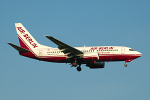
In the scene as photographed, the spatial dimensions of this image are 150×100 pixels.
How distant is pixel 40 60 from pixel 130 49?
1817 centimetres

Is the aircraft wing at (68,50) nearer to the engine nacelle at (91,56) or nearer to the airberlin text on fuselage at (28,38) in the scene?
the engine nacelle at (91,56)

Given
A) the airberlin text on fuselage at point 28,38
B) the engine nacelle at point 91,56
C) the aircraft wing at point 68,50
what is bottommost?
the engine nacelle at point 91,56

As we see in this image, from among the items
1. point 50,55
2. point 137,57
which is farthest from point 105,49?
point 50,55

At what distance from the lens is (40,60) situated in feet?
218

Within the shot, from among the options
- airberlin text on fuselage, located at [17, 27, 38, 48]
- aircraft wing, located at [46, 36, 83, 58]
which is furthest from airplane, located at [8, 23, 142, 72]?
airberlin text on fuselage, located at [17, 27, 38, 48]

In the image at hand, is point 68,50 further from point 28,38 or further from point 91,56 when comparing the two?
point 28,38

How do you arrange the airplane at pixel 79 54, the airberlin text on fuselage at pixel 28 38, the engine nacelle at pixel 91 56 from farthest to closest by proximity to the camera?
the airberlin text on fuselage at pixel 28 38 → the airplane at pixel 79 54 → the engine nacelle at pixel 91 56

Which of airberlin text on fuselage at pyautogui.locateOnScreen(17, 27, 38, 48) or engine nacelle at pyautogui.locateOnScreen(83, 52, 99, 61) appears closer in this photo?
engine nacelle at pyautogui.locateOnScreen(83, 52, 99, 61)

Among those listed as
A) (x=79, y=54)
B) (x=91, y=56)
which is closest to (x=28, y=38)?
(x=79, y=54)

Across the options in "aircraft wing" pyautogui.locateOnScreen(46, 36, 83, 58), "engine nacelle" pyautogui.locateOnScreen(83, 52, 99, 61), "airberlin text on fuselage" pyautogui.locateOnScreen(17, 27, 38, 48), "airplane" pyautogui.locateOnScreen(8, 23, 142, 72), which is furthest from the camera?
"airberlin text on fuselage" pyautogui.locateOnScreen(17, 27, 38, 48)

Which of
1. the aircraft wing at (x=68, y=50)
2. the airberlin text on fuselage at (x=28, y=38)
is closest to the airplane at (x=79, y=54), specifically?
the aircraft wing at (x=68, y=50)

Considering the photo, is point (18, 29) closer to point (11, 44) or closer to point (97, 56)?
point (11, 44)

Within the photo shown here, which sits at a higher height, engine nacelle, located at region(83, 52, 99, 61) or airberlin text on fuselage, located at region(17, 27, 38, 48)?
airberlin text on fuselage, located at region(17, 27, 38, 48)

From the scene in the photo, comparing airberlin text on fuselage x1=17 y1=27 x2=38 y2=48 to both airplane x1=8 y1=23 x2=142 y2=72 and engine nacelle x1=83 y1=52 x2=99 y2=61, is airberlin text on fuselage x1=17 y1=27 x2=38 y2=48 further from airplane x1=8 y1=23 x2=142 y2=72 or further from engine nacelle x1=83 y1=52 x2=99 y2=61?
engine nacelle x1=83 y1=52 x2=99 y2=61
